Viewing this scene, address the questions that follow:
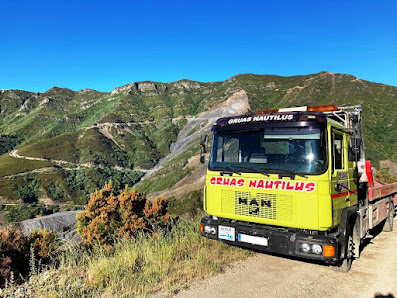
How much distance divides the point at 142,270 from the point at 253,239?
2186 mm

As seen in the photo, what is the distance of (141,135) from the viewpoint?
140m

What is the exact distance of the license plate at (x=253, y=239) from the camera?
502cm

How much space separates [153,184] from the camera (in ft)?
238

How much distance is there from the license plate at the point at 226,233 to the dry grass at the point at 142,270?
1.78 ft

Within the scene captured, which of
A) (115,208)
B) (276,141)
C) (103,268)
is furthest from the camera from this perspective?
(115,208)

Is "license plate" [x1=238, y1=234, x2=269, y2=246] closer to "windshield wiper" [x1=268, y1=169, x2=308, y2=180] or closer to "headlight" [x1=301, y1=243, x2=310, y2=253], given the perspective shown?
"headlight" [x1=301, y1=243, x2=310, y2=253]

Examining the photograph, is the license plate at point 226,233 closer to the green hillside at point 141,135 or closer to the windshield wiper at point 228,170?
the windshield wiper at point 228,170

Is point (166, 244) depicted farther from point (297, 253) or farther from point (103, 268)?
point (297, 253)

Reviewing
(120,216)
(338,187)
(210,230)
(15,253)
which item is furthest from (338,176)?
(120,216)

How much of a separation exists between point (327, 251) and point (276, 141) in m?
2.17

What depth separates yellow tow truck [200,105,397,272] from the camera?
4695 millimetres

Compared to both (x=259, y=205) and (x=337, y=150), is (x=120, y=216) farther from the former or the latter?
(x=337, y=150)

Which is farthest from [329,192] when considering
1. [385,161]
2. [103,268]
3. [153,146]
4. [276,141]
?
[153,146]

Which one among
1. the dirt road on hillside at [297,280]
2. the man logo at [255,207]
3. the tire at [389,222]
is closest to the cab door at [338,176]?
the man logo at [255,207]
